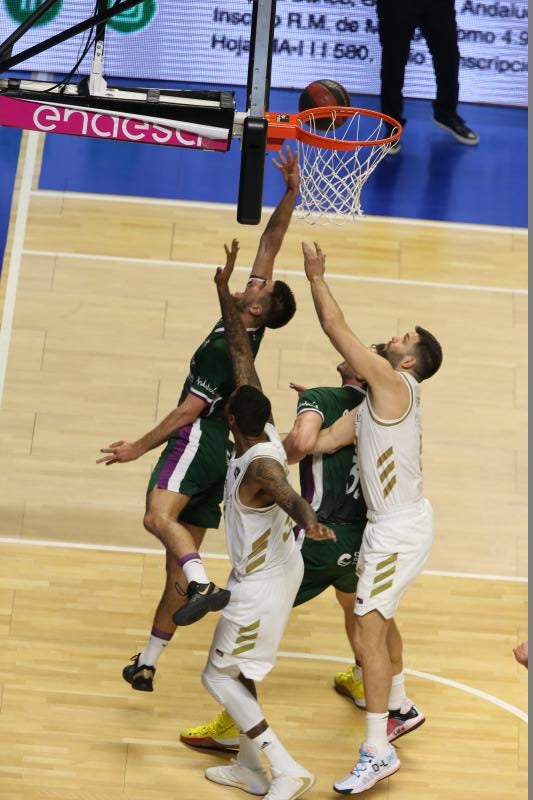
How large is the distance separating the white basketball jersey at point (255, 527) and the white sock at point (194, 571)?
252 mm

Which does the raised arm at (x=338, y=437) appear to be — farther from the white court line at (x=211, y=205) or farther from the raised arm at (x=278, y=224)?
the white court line at (x=211, y=205)

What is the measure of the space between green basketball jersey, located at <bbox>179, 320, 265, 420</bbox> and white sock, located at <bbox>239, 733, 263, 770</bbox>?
175cm

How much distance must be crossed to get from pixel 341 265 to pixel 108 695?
13.9ft

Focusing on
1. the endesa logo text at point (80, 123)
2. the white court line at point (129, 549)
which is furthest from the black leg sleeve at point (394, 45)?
the endesa logo text at point (80, 123)

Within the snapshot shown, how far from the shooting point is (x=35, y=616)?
7.50m

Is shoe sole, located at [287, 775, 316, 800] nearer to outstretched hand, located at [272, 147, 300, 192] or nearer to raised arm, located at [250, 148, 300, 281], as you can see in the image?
raised arm, located at [250, 148, 300, 281]

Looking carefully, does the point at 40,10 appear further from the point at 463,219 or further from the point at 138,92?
the point at 463,219

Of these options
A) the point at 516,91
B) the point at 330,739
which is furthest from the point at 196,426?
the point at 516,91

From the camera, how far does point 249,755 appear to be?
6.34 m

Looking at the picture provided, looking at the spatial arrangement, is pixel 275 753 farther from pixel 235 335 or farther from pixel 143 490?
pixel 143 490

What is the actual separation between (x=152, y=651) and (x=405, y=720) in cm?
138

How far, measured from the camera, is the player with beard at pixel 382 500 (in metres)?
6.36

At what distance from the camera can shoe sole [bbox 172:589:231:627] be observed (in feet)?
20.2

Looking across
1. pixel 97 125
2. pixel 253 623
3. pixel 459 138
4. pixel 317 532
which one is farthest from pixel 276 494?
pixel 459 138
